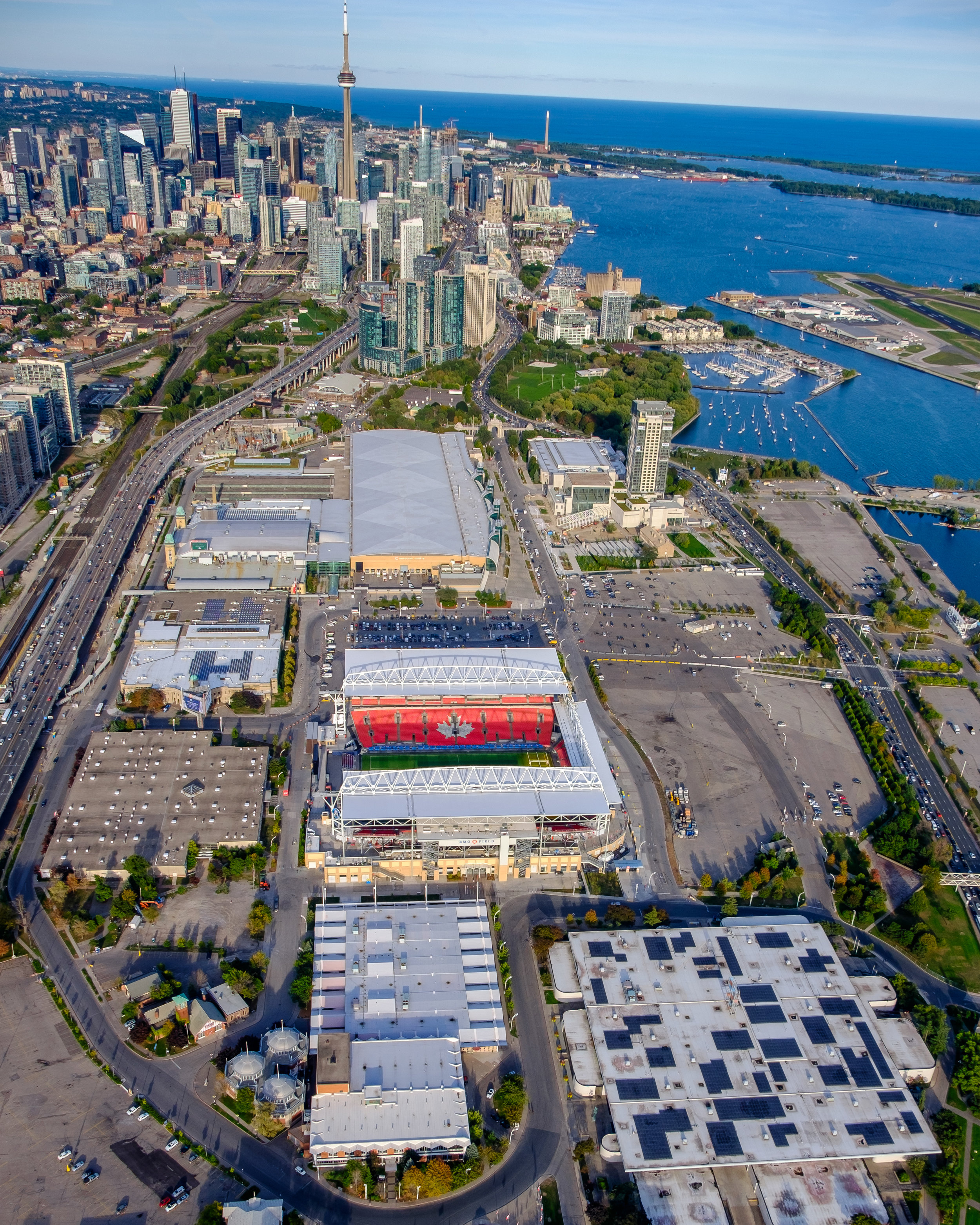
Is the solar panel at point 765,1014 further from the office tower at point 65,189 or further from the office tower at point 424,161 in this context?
the office tower at point 424,161

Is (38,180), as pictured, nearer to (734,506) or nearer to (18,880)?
(734,506)

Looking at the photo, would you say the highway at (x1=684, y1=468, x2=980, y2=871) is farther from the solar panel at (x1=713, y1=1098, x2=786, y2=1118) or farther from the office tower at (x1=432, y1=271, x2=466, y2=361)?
the office tower at (x1=432, y1=271, x2=466, y2=361)

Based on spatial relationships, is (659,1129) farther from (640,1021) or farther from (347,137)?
(347,137)

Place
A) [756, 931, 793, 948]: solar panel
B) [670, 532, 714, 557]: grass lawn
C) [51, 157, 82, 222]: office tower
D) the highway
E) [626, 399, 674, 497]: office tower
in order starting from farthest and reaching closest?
1. [51, 157, 82, 222]: office tower
2. [626, 399, 674, 497]: office tower
3. [670, 532, 714, 557]: grass lawn
4. the highway
5. [756, 931, 793, 948]: solar panel

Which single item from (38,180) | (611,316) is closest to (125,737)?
(611,316)

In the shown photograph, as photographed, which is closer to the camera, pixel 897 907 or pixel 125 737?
pixel 897 907

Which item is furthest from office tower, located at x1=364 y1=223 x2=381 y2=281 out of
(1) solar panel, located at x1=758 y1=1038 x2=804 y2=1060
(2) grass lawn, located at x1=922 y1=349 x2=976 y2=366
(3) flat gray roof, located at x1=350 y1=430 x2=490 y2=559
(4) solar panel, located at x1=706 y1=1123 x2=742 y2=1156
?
(4) solar panel, located at x1=706 y1=1123 x2=742 y2=1156

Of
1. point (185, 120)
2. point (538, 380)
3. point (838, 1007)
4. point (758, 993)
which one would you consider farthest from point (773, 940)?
point (185, 120)
